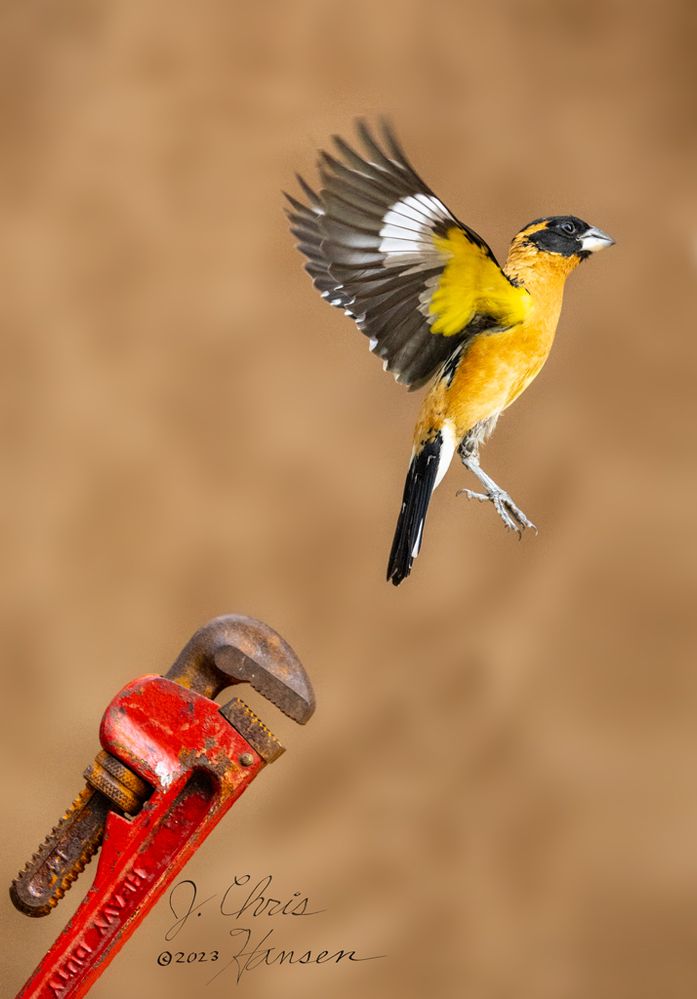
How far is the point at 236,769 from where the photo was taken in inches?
34.2

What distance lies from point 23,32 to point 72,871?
3.24 feet

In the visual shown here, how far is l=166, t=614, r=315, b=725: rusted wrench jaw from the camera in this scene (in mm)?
866

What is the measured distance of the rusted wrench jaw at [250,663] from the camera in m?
0.87

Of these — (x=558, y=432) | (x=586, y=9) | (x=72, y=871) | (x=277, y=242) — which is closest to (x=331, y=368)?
(x=277, y=242)

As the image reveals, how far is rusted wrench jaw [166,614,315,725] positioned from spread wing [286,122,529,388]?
0.18 metres

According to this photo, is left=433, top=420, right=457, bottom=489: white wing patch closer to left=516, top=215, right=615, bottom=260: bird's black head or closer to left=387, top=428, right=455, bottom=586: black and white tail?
left=387, top=428, right=455, bottom=586: black and white tail

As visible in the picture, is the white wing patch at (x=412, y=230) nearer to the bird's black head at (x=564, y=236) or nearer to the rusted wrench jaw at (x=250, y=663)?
the bird's black head at (x=564, y=236)

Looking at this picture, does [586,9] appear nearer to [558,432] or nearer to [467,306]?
[558,432]

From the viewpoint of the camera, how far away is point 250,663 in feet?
2.84
